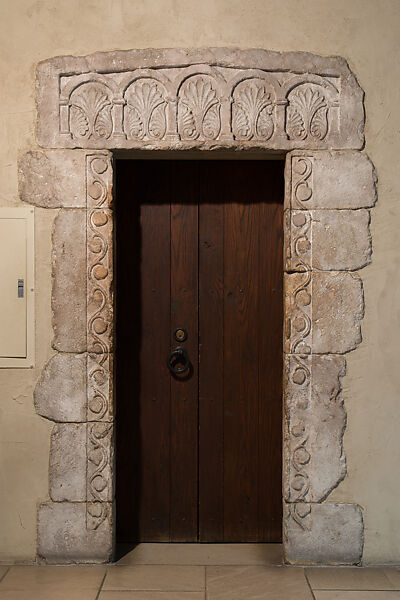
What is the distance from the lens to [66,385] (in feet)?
10.2

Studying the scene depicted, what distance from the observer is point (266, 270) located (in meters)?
3.33

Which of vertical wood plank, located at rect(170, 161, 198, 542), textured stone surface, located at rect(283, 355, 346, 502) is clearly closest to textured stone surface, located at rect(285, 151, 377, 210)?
vertical wood plank, located at rect(170, 161, 198, 542)

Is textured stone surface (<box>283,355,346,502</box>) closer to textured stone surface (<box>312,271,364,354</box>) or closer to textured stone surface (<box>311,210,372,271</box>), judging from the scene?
textured stone surface (<box>312,271,364,354</box>)

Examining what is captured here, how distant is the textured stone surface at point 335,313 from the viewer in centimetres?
309

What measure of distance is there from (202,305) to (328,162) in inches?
39.8

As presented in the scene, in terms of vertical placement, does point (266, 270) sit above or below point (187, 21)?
below

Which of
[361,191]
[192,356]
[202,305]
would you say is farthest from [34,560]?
[361,191]

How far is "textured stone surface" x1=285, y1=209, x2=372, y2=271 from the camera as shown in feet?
10.1

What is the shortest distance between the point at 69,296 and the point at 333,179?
148cm

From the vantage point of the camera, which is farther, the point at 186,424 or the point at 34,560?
the point at 186,424

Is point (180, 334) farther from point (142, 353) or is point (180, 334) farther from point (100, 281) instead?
point (100, 281)

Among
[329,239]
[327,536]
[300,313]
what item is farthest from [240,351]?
[327,536]

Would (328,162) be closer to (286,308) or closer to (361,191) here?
(361,191)

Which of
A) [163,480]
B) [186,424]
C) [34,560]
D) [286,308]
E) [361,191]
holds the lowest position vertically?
[34,560]
